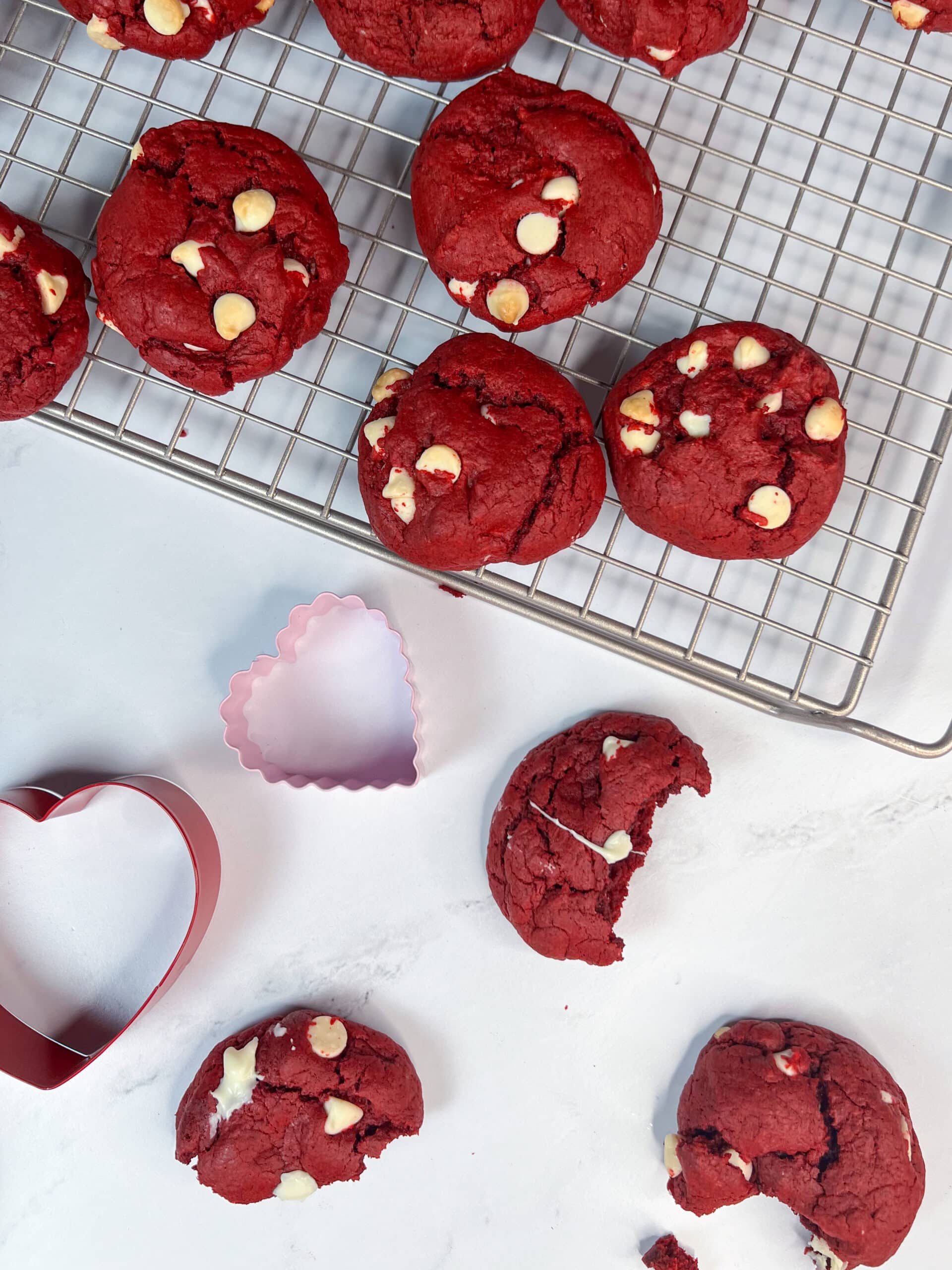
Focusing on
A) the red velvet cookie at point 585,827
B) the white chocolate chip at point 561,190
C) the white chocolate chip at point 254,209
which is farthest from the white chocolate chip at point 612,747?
the white chocolate chip at point 254,209

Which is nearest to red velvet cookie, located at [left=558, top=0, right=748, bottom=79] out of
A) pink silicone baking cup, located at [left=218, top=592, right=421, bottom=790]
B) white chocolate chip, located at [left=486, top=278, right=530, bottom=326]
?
white chocolate chip, located at [left=486, top=278, right=530, bottom=326]

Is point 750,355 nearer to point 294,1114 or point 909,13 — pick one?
point 909,13

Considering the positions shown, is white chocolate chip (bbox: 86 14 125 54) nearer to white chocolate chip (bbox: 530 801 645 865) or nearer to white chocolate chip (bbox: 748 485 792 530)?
white chocolate chip (bbox: 748 485 792 530)

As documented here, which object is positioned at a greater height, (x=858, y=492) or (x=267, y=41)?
(x=267, y=41)

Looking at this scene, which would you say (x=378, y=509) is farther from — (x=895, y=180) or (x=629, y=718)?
(x=895, y=180)

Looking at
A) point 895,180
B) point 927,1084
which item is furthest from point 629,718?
point 895,180

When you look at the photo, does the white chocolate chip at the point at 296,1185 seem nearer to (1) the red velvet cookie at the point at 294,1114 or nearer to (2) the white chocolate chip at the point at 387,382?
(1) the red velvet cookie at the point at 294,1114
